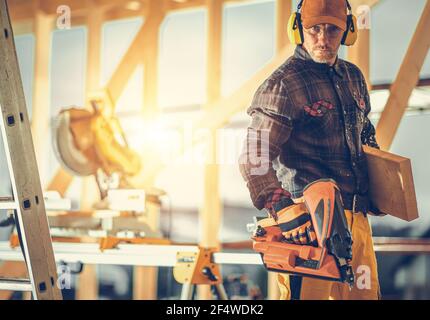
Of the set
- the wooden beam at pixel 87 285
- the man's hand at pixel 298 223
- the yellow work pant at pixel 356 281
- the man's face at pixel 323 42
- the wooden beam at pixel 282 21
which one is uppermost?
the wooden beam at pixel 282 21

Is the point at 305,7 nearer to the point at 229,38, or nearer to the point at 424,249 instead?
the point at 229,38

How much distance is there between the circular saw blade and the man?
3.95ft

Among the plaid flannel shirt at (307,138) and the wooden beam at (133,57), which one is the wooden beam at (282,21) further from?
the wooden beam at (133,57)

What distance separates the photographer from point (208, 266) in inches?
114

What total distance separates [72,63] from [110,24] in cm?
35

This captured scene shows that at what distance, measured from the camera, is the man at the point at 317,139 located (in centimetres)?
258

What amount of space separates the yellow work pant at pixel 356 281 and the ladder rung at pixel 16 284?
0.98 metres

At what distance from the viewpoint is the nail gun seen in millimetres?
2465

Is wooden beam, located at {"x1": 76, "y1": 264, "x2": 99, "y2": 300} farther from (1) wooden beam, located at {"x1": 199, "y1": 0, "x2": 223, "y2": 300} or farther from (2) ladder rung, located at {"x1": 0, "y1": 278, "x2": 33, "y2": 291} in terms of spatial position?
(2) ladder rung, located at {"x1": 0, "y1": 278, "x2": 33, "y2": 291}

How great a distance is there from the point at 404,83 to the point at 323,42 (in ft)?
2.04

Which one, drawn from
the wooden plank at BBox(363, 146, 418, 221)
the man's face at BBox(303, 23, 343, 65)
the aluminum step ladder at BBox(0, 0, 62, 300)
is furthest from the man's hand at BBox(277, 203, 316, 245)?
the aluminum step ladder at BBox(0, 0, 62, 300)

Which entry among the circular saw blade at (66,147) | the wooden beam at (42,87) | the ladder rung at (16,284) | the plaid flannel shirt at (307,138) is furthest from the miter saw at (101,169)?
the plaid flannel shirt at (307,138)

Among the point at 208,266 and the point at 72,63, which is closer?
the point at 208,266

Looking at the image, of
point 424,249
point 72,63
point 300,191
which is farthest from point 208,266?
point 72,63
